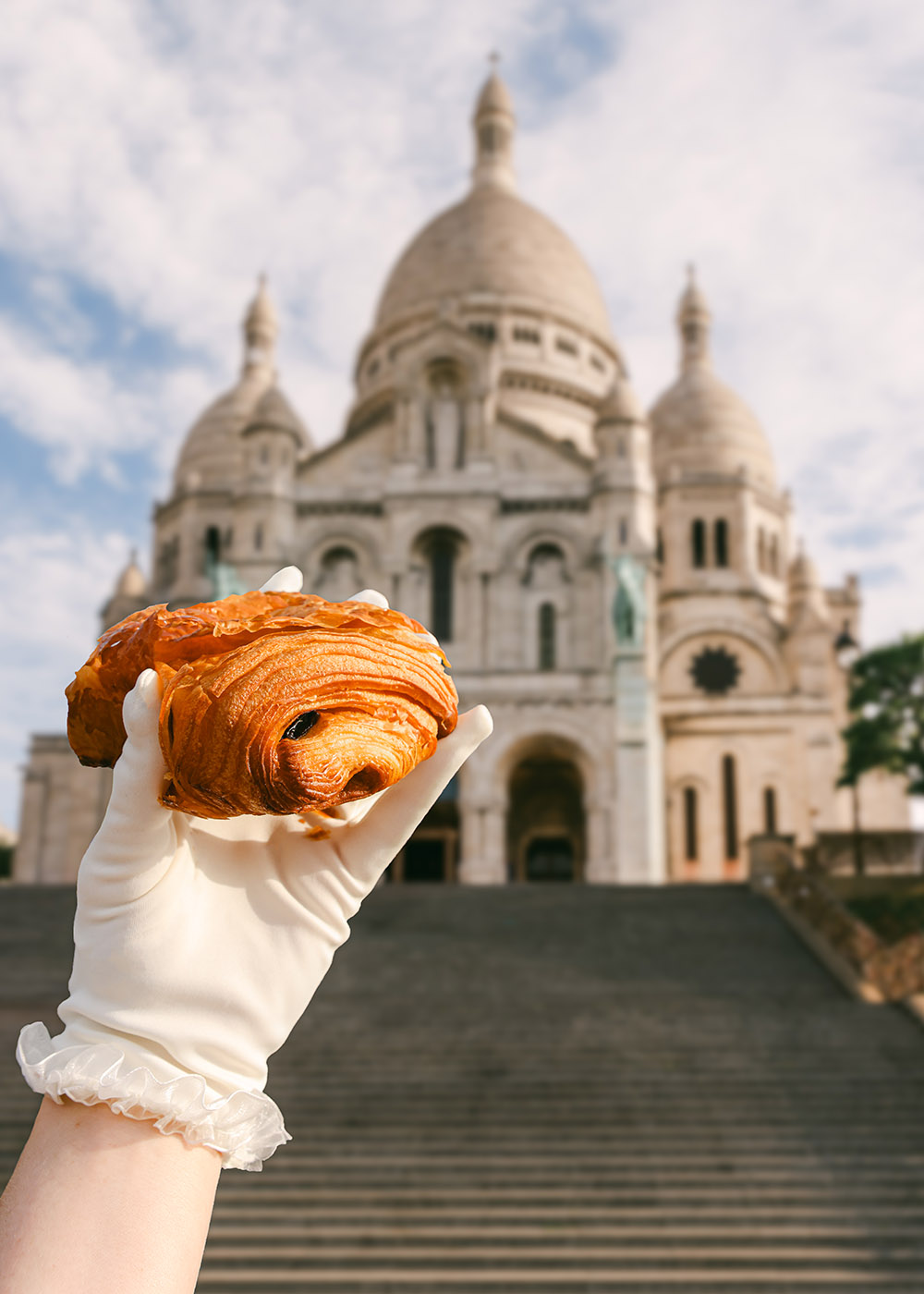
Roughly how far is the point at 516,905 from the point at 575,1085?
400 inches

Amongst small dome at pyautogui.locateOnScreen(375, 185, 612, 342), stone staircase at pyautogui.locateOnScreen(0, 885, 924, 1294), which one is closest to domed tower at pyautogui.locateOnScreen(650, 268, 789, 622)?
small dome at pyautogui.locateOnScreen(375, 185, 612, 342)

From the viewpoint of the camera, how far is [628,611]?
3288 cm

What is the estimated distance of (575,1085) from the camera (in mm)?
14281

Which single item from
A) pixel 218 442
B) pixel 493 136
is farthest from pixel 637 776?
pixel 493 136

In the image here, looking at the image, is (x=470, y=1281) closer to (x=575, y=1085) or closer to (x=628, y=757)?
(x=575, y=1085)

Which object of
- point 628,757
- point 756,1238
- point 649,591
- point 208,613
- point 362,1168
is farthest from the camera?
point 649,591

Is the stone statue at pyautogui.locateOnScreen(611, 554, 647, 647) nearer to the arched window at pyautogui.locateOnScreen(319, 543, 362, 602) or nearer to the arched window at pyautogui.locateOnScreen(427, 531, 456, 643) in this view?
the arched window at pyautogui.locateOnScreen(427, 531, 456, 643)

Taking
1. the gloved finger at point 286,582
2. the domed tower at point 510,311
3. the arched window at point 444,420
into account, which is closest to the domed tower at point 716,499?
the domed tower at point 510,311

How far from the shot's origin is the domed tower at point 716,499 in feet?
151

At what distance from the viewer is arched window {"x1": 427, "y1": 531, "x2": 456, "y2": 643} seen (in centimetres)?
3522

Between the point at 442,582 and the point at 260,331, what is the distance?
20.5m

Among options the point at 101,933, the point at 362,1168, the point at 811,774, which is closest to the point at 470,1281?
the point at 362,1168

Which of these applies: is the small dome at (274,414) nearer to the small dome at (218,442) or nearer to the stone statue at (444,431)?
the stone statue at (444,431)

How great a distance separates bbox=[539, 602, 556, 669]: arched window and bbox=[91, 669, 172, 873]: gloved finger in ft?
106
